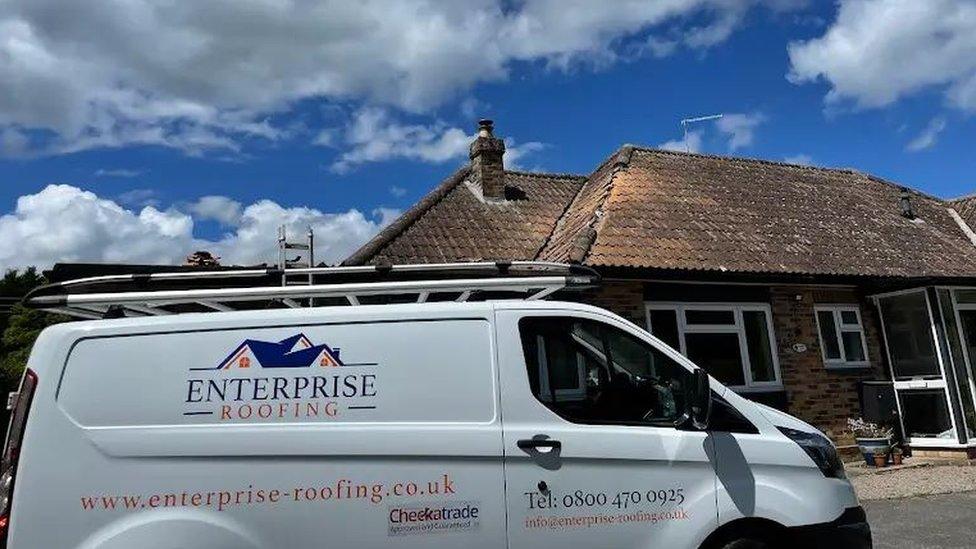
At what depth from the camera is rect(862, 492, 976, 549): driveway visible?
20.7 feet

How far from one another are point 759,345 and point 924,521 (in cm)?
466

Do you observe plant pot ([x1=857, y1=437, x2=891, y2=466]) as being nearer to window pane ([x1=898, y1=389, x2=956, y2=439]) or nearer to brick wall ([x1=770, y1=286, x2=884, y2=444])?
brick wall ([x1=770, y1=286, x2=884, y2=444])

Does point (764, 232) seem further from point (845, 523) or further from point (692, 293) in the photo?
point (845, 523)

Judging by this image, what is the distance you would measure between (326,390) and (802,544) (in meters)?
2.63

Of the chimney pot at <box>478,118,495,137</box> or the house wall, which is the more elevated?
the chimney pot at <box>478,118,495,137</box>

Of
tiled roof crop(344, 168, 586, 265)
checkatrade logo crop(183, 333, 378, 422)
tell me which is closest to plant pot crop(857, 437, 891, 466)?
tiled roof crop(344, 168, 586, 265)

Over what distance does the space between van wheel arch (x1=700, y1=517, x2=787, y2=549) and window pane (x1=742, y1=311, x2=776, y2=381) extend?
8103 mm

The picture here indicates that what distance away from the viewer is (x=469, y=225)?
12.8 meters

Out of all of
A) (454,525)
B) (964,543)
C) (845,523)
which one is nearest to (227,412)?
(454,525)

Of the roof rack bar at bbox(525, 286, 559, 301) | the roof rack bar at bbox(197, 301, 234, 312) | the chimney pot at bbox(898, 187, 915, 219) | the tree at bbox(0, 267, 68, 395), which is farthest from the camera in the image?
the tree at bbox(0, 267, 68, 395)

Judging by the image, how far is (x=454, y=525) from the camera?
3457 mm

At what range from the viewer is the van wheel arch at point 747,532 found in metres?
3.67

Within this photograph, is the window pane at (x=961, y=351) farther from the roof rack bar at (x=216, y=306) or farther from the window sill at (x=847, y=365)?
the roof rack bar at (x=216, y=306)

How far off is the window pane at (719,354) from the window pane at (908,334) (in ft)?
10.6
